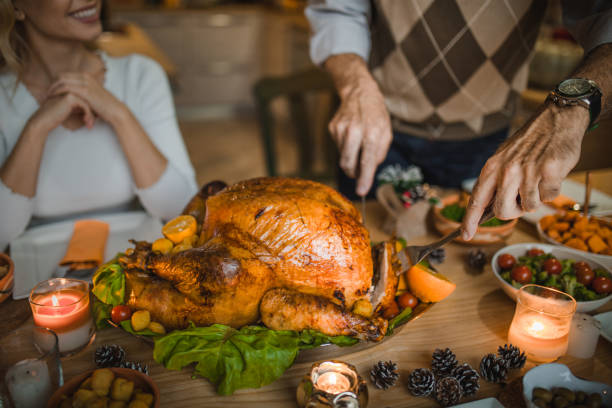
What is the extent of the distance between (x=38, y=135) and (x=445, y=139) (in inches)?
56.8

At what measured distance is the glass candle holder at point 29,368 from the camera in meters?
0.68

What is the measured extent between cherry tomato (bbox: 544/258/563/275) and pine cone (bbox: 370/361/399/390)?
20.5 inches

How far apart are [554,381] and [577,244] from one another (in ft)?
2.05

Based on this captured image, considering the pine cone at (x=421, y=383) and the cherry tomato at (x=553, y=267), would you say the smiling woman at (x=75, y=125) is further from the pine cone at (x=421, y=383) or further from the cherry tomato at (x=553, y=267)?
the cherry tomato at (x=553, y=267)

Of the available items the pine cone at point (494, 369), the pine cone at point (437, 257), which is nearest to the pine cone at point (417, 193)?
the pine cone at point (437, 257)

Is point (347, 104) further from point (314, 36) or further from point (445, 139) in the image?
point (445, 139)

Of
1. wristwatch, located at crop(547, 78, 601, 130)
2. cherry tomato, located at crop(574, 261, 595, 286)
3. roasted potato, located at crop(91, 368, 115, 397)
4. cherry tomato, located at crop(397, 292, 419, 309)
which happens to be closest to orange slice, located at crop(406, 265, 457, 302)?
cherry tomato, located at crop(397, 292, 419, 309)

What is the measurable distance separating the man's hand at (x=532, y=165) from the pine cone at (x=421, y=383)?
0.96ft

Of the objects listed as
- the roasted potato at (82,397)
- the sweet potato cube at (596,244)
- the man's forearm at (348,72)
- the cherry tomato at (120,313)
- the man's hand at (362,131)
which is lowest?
the sweet potato cube at (596,244)

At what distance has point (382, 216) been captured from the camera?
1518mm

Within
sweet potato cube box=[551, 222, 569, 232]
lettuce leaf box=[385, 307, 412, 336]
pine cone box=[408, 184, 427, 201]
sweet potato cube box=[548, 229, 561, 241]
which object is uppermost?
lettuce leaf box=[385, 307, 412, 336]

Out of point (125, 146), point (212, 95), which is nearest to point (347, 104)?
point (125, 146)

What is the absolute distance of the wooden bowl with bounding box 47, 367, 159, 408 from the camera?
0.66m

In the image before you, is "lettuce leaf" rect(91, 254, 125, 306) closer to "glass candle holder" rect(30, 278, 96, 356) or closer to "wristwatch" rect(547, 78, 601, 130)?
"glass candle holder" rect(30, 278, 96, 356)
